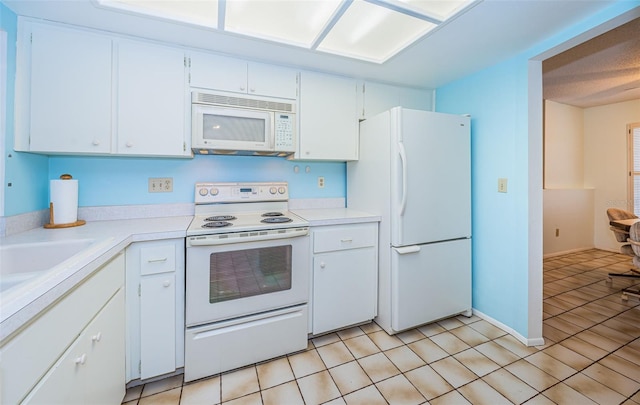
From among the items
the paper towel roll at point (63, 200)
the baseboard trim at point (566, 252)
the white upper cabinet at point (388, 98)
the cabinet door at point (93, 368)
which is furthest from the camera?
the baseboard trim at point (566, 252)

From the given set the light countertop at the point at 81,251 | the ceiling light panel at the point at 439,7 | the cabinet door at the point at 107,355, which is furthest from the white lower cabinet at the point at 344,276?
the ceiling light panel at the point at 439,7

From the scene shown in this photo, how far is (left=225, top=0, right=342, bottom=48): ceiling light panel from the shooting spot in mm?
1528

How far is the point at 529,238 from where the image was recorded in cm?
194

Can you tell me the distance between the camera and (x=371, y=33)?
180 centimetres

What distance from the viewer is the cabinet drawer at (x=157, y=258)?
4.91 ft

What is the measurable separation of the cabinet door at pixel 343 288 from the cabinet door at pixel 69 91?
1.67 metres

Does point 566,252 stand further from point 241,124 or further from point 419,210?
point 241,124

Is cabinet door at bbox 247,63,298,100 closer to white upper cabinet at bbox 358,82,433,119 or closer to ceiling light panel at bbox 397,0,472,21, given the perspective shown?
white upper cabinet at bbox 358,82,433,119

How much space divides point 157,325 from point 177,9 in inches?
72.4

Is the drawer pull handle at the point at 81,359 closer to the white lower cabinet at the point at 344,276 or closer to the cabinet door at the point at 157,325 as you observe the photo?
the cabinet door at the point at 157,325

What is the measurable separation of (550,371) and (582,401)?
0.24m

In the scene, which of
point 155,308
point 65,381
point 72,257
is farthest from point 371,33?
point 65,381

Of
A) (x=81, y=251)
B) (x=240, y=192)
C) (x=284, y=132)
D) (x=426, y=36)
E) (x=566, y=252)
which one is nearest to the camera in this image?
(x=81, y=251)

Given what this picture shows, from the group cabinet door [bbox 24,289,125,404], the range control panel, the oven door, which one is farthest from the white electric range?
cabinet door [bbox 24,289,125,404]
